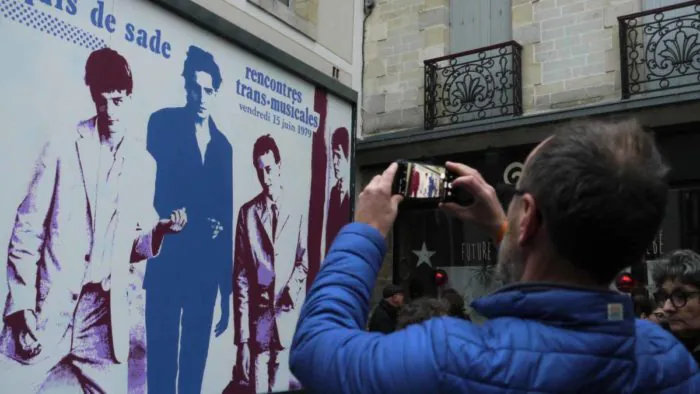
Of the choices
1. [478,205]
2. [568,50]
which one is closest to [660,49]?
[568,50]

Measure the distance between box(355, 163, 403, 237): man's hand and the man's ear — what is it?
0.85 feet

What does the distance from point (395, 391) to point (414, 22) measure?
38.9ft

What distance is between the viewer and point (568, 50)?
1073 centimetres

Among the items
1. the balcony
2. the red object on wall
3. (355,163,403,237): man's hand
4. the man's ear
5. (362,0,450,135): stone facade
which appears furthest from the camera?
(362,0,450,135): stone facade

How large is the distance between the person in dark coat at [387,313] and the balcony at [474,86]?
16.1 ft

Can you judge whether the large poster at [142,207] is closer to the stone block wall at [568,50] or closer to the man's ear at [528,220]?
the man's ear at [528,220]

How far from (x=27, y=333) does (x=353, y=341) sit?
1.38 metres

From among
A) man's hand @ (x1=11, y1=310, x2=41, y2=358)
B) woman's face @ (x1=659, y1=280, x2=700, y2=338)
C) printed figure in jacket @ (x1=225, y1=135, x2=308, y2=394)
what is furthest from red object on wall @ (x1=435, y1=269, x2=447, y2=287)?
man's hand @ (x1=11, y1=310, x2=41, y2=358)

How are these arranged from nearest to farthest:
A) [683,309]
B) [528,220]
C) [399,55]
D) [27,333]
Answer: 1. [528,220]
2. [27,333]
3. [683,309]
4. [399,55]

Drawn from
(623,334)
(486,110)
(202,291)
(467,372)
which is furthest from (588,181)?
(486,110)

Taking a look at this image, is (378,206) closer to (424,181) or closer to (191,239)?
(424,181)

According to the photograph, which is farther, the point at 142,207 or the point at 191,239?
the point at 191,239

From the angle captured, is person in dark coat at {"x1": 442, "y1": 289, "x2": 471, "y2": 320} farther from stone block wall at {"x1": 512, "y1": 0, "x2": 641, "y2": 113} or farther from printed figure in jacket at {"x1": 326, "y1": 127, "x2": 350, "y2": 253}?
stone block wall at {"x1": 512, "y1": 0, "x2": 641, "y2": 113}

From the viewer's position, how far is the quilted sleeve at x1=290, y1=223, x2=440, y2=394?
117 centimetres
